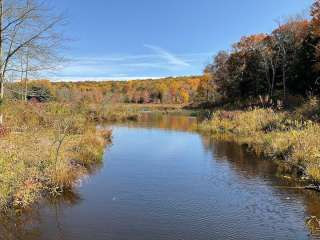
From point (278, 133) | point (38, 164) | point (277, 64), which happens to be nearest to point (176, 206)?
point (38, 164)

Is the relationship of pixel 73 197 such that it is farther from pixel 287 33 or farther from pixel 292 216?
pixel 287 33

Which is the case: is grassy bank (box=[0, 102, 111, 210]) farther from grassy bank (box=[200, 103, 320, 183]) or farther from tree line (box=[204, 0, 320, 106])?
tree line (box=[204, 0, 320, 106])

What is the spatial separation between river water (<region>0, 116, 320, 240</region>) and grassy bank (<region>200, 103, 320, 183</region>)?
0.98 metres

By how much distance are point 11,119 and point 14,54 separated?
6302mm

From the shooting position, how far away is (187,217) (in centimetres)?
1053

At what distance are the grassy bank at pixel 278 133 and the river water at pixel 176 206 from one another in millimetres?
984

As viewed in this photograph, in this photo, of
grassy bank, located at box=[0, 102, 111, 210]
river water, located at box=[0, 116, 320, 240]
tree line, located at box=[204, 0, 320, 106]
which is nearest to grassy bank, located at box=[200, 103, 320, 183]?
river water, located at box=[0, 116, 320, 240]

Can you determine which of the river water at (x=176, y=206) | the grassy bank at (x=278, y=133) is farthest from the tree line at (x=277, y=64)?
the river water at (x=176, y=206)

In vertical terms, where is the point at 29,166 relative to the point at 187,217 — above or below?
above

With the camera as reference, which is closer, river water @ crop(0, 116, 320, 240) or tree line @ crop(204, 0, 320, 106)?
river water @ crop(0, 116, 320, 240)

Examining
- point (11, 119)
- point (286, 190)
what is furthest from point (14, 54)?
point (286, 190)

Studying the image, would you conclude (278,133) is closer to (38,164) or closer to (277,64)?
(38,164)

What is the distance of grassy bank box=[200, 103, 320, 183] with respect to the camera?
16.0 meters

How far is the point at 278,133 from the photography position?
878 inches
